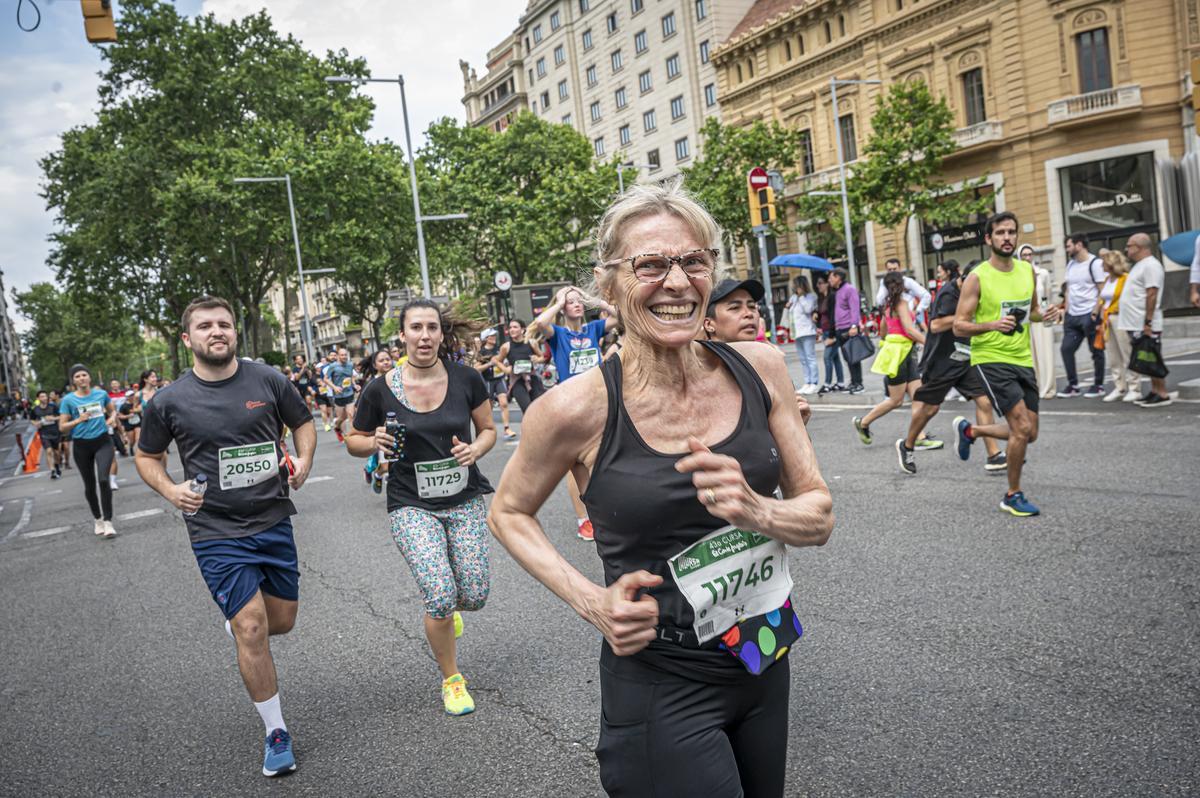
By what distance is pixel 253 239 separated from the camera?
→ 135 feet

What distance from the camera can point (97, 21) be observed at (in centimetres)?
906

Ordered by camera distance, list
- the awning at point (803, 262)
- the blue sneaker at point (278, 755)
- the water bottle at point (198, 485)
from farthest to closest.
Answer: the awning at point (803, 262) < the water bottle at point (198, 485) < the blue sneaker at point (278, 755)

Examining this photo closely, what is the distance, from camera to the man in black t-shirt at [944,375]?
25.4 feet

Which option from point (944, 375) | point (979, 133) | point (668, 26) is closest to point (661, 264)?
point (944, 375)

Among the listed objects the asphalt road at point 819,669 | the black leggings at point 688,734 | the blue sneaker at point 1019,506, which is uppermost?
the black leggings at point 688,734

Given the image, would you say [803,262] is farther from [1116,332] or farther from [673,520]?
[673,520]

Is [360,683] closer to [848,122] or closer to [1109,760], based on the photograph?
[1109,760]

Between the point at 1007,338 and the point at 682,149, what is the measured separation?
52.6m

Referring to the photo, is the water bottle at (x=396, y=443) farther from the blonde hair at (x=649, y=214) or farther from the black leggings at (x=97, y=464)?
the black leggings at (x=97, y=464)

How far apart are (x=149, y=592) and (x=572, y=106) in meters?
63.5

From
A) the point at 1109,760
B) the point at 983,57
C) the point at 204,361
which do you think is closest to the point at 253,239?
Answer: the point at 983,57

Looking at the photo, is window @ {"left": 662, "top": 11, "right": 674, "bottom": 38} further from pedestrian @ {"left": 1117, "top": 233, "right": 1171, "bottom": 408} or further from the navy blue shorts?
the navy blue shorts

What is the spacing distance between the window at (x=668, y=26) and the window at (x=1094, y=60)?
88.2ft

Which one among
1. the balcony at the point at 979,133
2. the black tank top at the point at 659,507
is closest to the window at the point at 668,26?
the balcony at the point at 979,133
